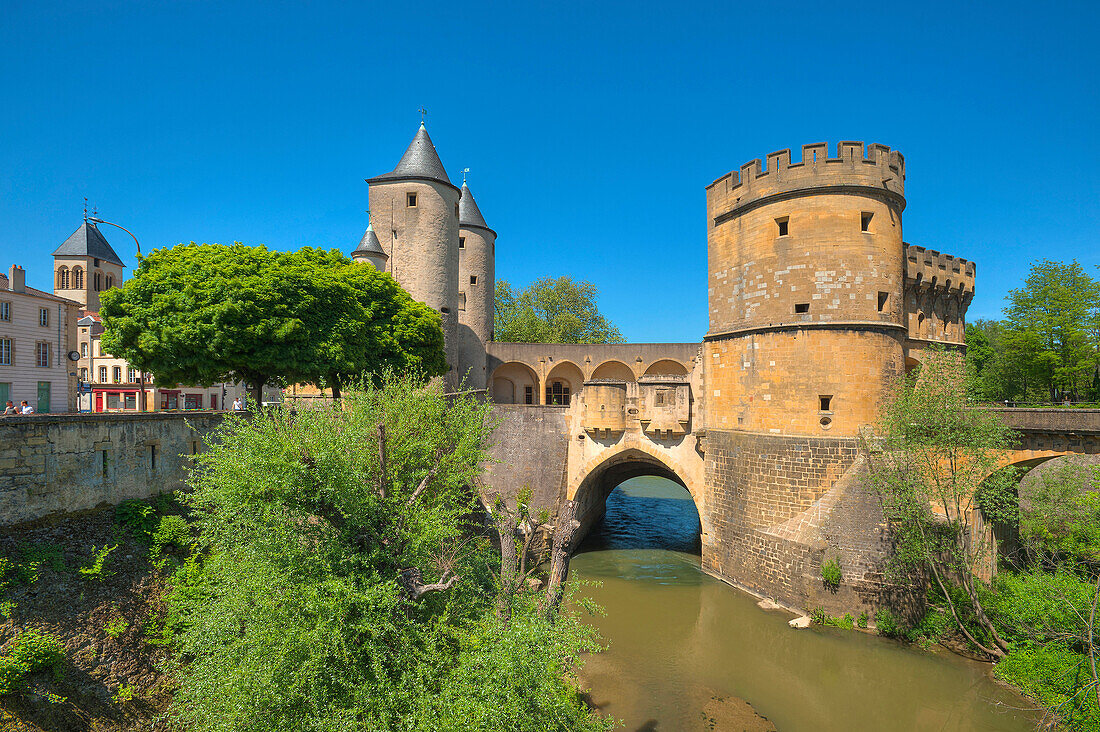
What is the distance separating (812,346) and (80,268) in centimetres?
5469

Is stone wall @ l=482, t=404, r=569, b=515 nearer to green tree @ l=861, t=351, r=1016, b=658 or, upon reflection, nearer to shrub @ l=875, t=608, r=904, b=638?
shrub @ l=875, t=608, r=904, b=638

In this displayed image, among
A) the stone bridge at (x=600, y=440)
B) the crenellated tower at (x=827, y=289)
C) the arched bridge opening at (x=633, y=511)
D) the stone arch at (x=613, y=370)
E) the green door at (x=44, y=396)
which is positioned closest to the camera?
the crenellated tower at (x=827, y=289)

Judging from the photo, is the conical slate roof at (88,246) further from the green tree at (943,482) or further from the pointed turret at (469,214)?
the green tree at (943,482)

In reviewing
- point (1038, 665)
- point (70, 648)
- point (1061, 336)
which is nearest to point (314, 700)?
point (70, 648)

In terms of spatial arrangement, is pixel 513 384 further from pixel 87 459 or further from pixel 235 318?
pixel 87 459

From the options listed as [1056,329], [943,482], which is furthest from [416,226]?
[1056,329]

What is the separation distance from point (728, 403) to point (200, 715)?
15822 millimetres

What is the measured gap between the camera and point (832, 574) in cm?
1459

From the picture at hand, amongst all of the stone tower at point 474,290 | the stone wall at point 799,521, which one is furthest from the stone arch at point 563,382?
the stone wall at point 799,521

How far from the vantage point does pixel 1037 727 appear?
10.5 meters

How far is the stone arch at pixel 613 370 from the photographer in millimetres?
35625

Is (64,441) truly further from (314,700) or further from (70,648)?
(314,700)

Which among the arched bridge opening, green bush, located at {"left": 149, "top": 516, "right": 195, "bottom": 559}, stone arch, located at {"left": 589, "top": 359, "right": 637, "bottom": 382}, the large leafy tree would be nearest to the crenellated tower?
the arched bridge opening

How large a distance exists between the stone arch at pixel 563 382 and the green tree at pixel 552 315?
8.97 metres
